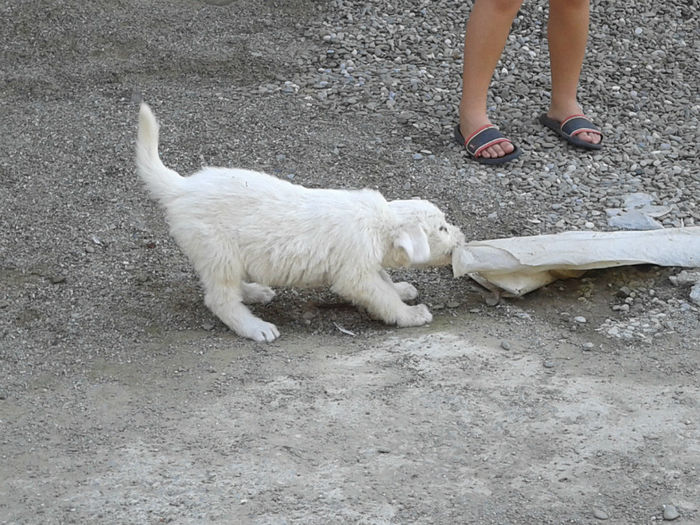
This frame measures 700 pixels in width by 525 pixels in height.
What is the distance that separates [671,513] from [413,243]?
1.80 metres

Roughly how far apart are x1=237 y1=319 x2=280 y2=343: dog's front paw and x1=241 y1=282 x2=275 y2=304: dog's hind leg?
0.39m

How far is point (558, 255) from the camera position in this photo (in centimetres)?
486

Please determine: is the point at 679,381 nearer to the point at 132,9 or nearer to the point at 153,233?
the point at 153,233

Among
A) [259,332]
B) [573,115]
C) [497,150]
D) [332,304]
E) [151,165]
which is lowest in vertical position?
[332,304]

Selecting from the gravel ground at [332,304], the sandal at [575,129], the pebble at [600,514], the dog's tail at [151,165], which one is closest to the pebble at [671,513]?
the gravel ground at [332,304]

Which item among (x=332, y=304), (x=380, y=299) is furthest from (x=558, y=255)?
(x=332, y=304)

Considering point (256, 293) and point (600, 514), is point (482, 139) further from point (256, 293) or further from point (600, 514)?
point (600, 514)

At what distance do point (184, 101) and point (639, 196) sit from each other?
3105 millimetres

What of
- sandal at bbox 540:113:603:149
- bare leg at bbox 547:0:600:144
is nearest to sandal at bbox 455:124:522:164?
sandal at bbox 540:113:603:149

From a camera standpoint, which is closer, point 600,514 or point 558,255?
point 600,514

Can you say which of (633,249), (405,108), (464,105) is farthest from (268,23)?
(633,249)

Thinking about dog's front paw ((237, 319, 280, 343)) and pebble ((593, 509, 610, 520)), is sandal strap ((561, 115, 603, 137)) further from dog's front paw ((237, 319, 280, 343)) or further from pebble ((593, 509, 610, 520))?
pebble ((593, 509, 610, 520))

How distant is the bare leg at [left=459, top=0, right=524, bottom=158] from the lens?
19.5 ft

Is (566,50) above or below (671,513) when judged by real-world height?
above
